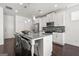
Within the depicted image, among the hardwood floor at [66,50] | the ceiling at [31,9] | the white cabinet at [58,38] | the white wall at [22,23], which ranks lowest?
the hardwood floor at [66,50]

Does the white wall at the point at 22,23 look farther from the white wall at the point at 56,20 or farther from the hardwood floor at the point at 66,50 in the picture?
the hardwood floor at the point at 66,50

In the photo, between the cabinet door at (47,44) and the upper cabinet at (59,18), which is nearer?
the upper cabinet at (59,18)

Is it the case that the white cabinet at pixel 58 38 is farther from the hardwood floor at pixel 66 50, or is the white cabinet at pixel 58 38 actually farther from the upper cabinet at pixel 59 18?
the upper cabinet at pixel 59 18

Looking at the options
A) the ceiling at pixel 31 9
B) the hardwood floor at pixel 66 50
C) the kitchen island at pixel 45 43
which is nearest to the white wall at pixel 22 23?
the ceiling at pixel 31 9

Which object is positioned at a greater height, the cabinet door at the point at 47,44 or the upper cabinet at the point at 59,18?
the upper cabinet at the point at 59,18

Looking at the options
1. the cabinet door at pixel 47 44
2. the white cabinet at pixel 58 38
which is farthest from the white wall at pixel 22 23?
the white cabinet at pixel 58 38

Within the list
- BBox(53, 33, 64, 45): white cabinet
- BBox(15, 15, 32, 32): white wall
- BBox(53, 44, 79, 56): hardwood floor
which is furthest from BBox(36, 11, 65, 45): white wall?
BBox(15, 15, 32, 32): white wall

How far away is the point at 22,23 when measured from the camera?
1.17 meters

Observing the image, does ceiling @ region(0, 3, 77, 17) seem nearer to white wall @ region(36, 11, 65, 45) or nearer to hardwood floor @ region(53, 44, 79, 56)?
white wall @ region(36, 11, 65, 45)

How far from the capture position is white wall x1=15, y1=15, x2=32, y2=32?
115 centimetres

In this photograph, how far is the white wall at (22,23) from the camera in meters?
1.15

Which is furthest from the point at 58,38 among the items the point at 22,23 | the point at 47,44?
the point at 22,23

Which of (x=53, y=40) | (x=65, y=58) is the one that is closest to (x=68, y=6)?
(x=53, y=40)

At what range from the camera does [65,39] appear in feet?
3.92
